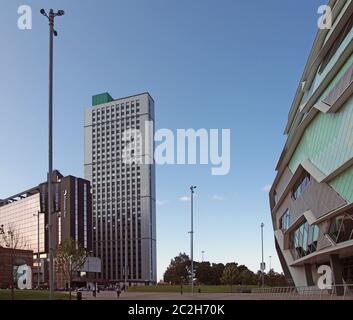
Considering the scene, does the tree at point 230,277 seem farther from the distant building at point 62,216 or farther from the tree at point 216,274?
the distant building at point 62,216

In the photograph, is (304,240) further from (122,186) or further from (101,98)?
(101,98)

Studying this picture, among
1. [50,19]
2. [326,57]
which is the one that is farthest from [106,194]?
[50,19]

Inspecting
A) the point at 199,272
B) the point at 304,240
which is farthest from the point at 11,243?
the point at 199,272

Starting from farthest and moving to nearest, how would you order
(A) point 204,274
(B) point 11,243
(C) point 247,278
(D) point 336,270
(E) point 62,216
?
(E) point 62,216, (A) point 204,274, (C) point 247,278, (B) point 11,243, (D) point 336,270

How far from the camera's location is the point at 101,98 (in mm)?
185125

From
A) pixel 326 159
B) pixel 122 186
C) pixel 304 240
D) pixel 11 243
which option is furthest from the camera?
pixel 122 186

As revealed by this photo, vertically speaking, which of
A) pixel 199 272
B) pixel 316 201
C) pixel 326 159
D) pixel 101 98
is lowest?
pixel 199 272

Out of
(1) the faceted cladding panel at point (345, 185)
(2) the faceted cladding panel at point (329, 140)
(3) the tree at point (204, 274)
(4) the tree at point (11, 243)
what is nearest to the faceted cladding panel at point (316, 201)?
(1) the faceted cladding panel at point (345, 185)

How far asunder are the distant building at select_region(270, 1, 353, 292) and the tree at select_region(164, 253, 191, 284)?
93515 millimetres

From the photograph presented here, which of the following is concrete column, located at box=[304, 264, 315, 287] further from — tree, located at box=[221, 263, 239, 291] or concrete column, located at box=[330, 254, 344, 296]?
tree, located at box=[221, 263, 239, 291]

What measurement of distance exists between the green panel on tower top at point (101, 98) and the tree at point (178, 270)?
62.2 m

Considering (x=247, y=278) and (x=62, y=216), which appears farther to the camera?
(x=62, y=216)

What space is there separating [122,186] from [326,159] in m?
126
